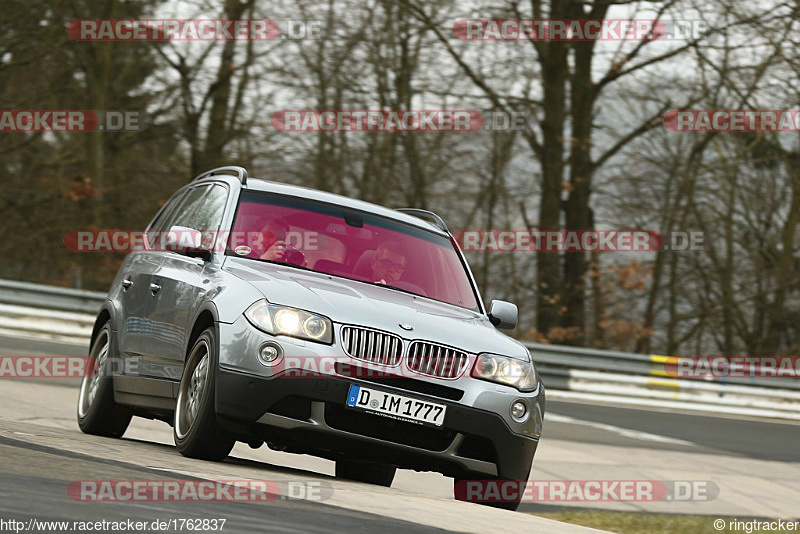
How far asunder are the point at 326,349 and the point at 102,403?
2665 mm

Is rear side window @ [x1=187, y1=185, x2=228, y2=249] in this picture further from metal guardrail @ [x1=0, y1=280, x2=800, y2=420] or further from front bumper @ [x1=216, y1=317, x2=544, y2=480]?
metal guardrail @ [x1=0, y1=280, x2=800, y2=420]

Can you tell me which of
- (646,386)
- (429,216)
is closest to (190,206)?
(429,216)

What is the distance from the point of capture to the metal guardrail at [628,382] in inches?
700

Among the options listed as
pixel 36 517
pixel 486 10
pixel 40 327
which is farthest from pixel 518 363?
pixel 486 10

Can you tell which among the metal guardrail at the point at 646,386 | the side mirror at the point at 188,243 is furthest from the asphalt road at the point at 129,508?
the metal guardrail at the point at 646,386

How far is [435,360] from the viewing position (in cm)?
668

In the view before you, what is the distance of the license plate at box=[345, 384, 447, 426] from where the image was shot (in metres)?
6.49

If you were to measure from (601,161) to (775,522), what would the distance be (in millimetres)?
16236

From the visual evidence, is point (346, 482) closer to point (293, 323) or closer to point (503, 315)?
point (293, 323)

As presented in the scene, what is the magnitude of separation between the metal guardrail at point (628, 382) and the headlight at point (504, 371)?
11.0m

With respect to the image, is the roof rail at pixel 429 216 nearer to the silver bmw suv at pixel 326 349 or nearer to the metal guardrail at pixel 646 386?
the silver bmw suv at pixel 326 349

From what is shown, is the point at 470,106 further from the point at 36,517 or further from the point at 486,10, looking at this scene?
the point at 36,517

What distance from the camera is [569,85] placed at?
23750mm

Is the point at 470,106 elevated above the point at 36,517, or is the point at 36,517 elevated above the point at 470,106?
the point at 470,106
